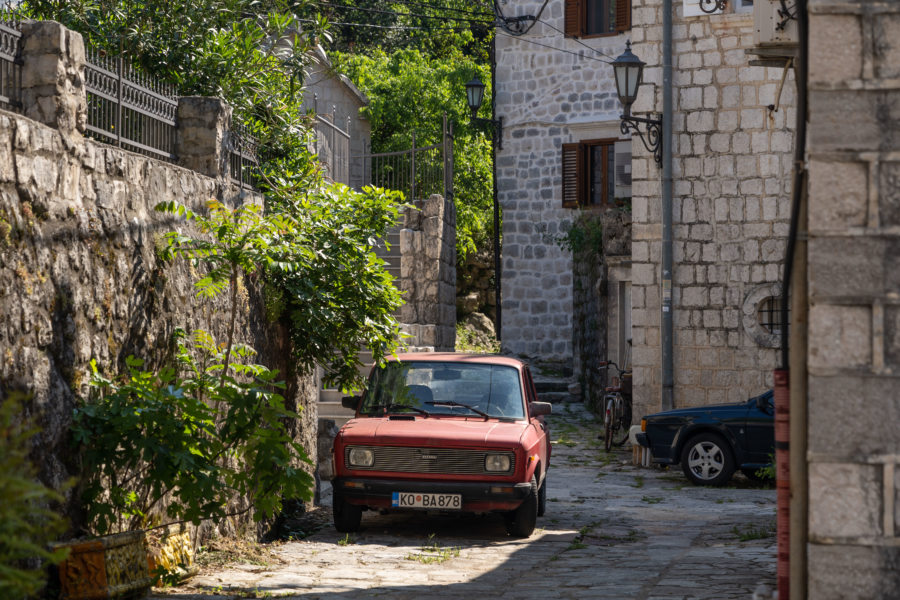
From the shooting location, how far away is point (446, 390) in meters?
11.4

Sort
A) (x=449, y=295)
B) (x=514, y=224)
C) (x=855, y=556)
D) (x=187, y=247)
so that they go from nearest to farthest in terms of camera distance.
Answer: (x=855, y=556)
(x=187, y=247)
(x=449, y=295)
(x=514, y=224)

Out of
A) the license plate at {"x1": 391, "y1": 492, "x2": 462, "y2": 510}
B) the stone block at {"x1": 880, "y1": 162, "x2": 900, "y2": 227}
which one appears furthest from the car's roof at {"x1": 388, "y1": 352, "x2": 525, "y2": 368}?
the stone block at {"x1": 880, "y1": 162, "x2": 900, "y2": 227}

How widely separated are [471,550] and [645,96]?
996 cm

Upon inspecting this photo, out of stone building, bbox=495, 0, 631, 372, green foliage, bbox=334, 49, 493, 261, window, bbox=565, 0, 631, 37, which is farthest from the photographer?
green foliage, bbox=334, 49, 493, 261

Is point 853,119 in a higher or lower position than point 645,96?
lower

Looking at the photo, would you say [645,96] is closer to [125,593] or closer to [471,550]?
[471,550]

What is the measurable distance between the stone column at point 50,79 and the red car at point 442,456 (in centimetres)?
406

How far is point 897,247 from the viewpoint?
521cm

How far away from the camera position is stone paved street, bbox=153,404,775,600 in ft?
26.8

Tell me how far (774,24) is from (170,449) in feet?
16.8

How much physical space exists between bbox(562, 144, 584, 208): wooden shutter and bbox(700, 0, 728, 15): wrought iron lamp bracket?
10.1 meters

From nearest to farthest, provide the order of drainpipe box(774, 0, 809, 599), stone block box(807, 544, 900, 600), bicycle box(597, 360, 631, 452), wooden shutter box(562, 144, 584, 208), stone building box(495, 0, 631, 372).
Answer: stone block box(807, 544, 900, 600) → drainpipe box(774, 0, 809, 599) → bicycle box(597, 360, 631, 452) → stone building box(495, 0, 631, 372) → wooden shutter box(562, 144, 584, 208)

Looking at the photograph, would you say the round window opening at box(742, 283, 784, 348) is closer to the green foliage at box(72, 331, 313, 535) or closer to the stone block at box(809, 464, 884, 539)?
the green foliage at box(72, 331, 313, 535)

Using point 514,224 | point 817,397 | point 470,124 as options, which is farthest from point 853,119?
point 470,124
